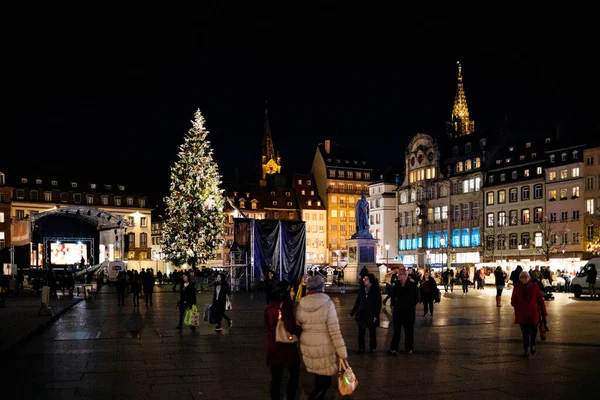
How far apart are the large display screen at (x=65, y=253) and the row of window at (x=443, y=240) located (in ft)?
134

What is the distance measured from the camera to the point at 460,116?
427 feet

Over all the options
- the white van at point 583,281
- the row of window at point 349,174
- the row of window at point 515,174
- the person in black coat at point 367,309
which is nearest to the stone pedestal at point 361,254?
the white van at point 583,281

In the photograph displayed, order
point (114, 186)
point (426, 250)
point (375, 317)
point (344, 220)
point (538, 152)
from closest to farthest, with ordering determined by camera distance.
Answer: point (375, 317)
point (538, 152)
point (426, 250)
point (114, 186)
point (344, 220)

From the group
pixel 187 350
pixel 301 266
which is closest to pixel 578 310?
pixel 187 350

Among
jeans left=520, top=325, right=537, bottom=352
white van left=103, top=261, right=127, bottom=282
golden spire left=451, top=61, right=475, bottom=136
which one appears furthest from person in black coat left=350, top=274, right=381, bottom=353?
golden spire left=451, top=61, right=475, bottom=136

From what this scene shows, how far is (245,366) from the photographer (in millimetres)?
13219

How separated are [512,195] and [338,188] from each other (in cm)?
4541

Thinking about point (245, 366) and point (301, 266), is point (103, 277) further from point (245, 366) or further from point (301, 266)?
point (245, 366)

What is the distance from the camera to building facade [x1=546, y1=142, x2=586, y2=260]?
7400 cm

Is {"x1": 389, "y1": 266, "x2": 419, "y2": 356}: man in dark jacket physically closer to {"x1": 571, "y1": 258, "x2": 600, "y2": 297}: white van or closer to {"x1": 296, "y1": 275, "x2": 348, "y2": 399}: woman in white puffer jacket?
{"x1": 296, "y1": 275, "x2": 348, "y2": 399}: woman in white puffer jacket

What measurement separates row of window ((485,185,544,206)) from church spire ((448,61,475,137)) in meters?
41.6

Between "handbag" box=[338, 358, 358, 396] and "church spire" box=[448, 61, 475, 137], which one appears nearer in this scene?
"handbag" box=[338, 358, 358, 396]

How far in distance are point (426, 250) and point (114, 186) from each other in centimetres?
4656

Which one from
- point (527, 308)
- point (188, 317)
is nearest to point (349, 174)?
point (188, 317)
